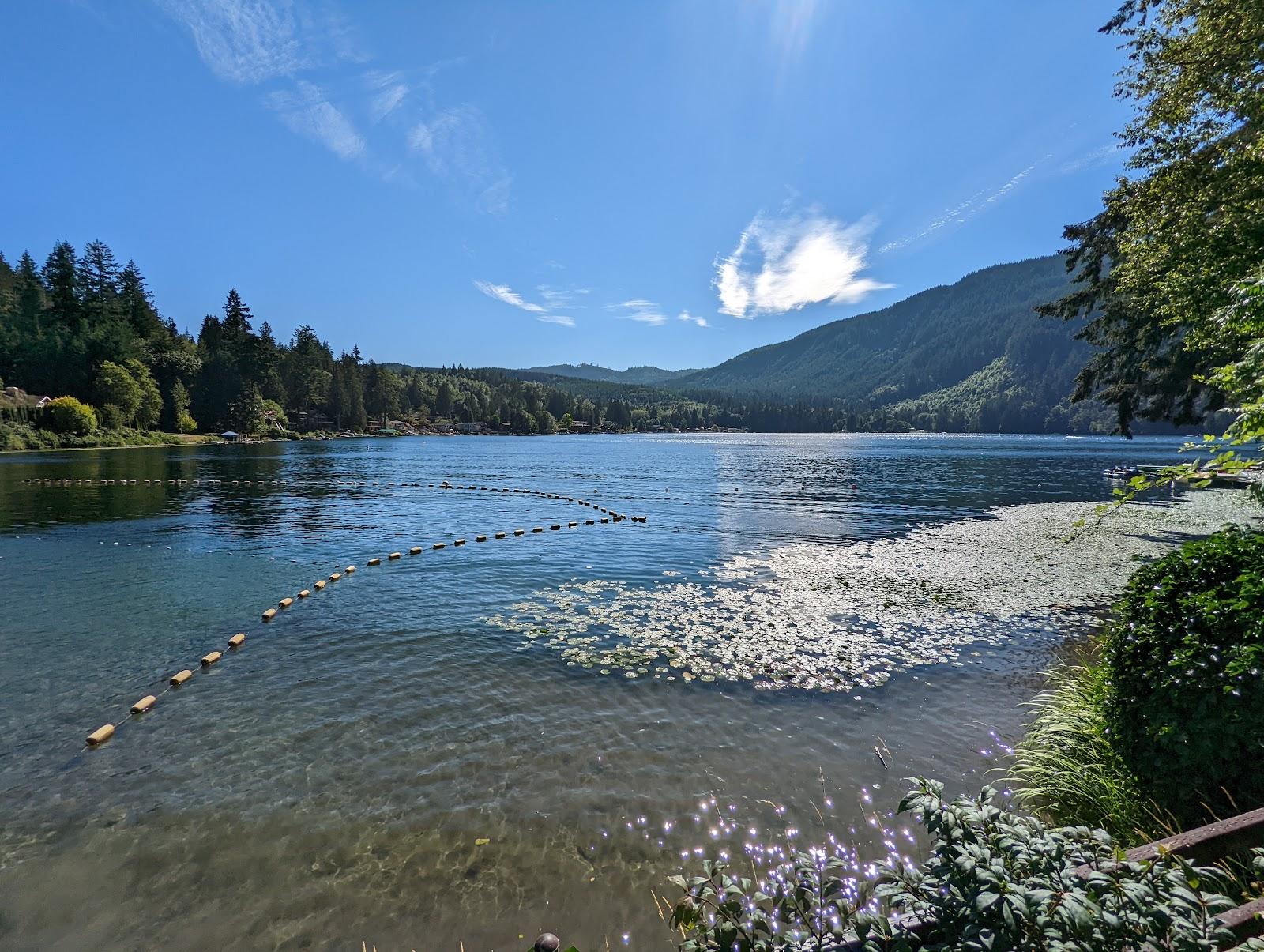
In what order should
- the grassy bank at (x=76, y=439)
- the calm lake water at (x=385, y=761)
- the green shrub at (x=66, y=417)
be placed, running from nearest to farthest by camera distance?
the calm lake water at (x=385, y=761) → the grassy bank at (x=76, y=439) → the green shrub at (x=66, y=417)

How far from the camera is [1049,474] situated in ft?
237

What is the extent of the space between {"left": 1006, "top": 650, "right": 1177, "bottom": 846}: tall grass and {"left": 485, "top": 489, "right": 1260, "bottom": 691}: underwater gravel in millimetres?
2532

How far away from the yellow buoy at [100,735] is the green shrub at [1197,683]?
15.0 metres

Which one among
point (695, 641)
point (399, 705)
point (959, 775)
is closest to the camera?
point (959, 775)

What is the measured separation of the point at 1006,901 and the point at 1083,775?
626 cm

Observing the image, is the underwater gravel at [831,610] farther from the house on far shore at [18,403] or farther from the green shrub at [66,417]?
the house on far shore at [18,403]

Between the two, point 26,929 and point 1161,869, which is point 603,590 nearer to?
point 26,929

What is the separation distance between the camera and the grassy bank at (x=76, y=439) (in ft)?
279

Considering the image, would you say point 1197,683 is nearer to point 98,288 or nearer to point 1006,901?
point 1006,901

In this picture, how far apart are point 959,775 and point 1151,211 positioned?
2392 cm

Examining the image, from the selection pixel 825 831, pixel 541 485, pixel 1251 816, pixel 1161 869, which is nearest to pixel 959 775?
pixel 825 831

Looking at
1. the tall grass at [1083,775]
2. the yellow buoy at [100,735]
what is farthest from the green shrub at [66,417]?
the tall grass at [1083,775]

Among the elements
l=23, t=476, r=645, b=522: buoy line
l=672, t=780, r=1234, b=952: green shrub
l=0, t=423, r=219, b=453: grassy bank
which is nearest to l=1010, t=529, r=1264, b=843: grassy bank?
l=672, t=780, r=1234, b=952: green shrub

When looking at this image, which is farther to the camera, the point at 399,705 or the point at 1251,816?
the point at 399,705
